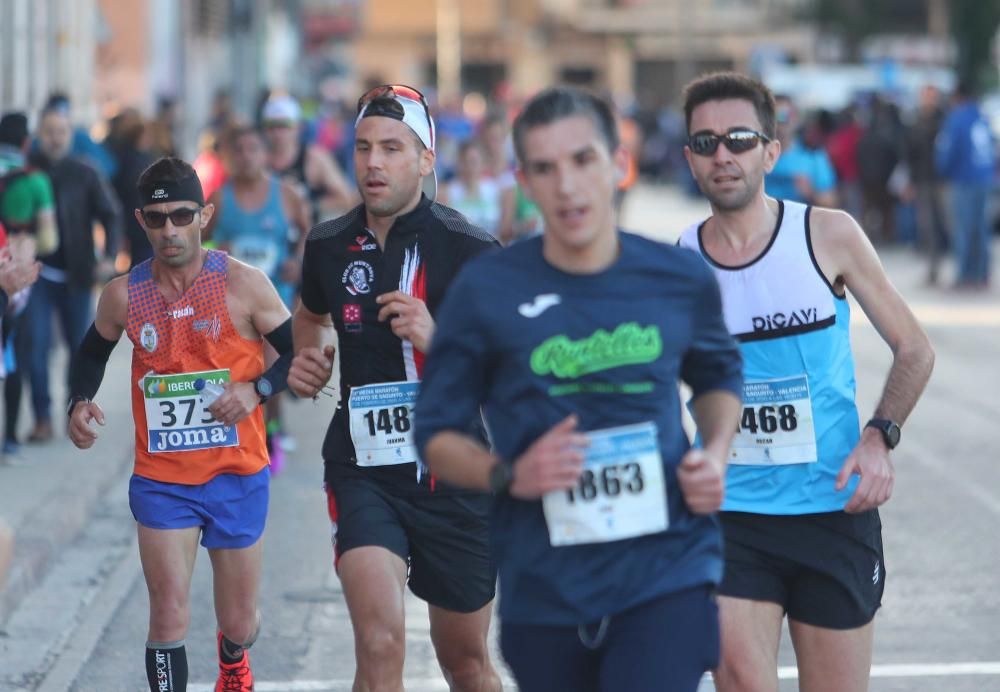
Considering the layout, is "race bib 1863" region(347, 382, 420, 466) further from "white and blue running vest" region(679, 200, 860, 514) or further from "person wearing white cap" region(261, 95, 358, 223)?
"person wearing white cap" region(261, 95, 358, 223)

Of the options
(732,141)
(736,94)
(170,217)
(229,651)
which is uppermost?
(736,94)

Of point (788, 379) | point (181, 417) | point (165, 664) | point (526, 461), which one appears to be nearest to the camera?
point (526, 461)

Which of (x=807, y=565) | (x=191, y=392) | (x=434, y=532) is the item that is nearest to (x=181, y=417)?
(x=191, y=392)

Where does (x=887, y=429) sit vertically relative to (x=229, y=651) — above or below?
above


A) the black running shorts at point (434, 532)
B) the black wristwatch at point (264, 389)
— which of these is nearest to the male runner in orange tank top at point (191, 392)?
the black wristwatch at point (264, 389)

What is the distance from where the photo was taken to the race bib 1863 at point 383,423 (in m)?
5.64

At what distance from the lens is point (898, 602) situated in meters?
8.24

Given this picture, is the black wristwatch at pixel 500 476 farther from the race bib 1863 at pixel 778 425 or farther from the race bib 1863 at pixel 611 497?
the race bib 1863 at pixel 778 425

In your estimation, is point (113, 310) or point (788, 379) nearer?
point (788, 379)

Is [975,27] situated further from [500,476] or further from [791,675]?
[500,476]

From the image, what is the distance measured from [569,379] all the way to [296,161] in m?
9.77

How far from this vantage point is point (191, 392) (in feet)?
19.9

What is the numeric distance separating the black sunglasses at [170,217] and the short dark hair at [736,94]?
66.5 inches

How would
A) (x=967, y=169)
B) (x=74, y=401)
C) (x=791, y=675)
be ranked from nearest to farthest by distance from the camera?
(x=74, y=401), (x=791, y=675), (x=967, y=169)
